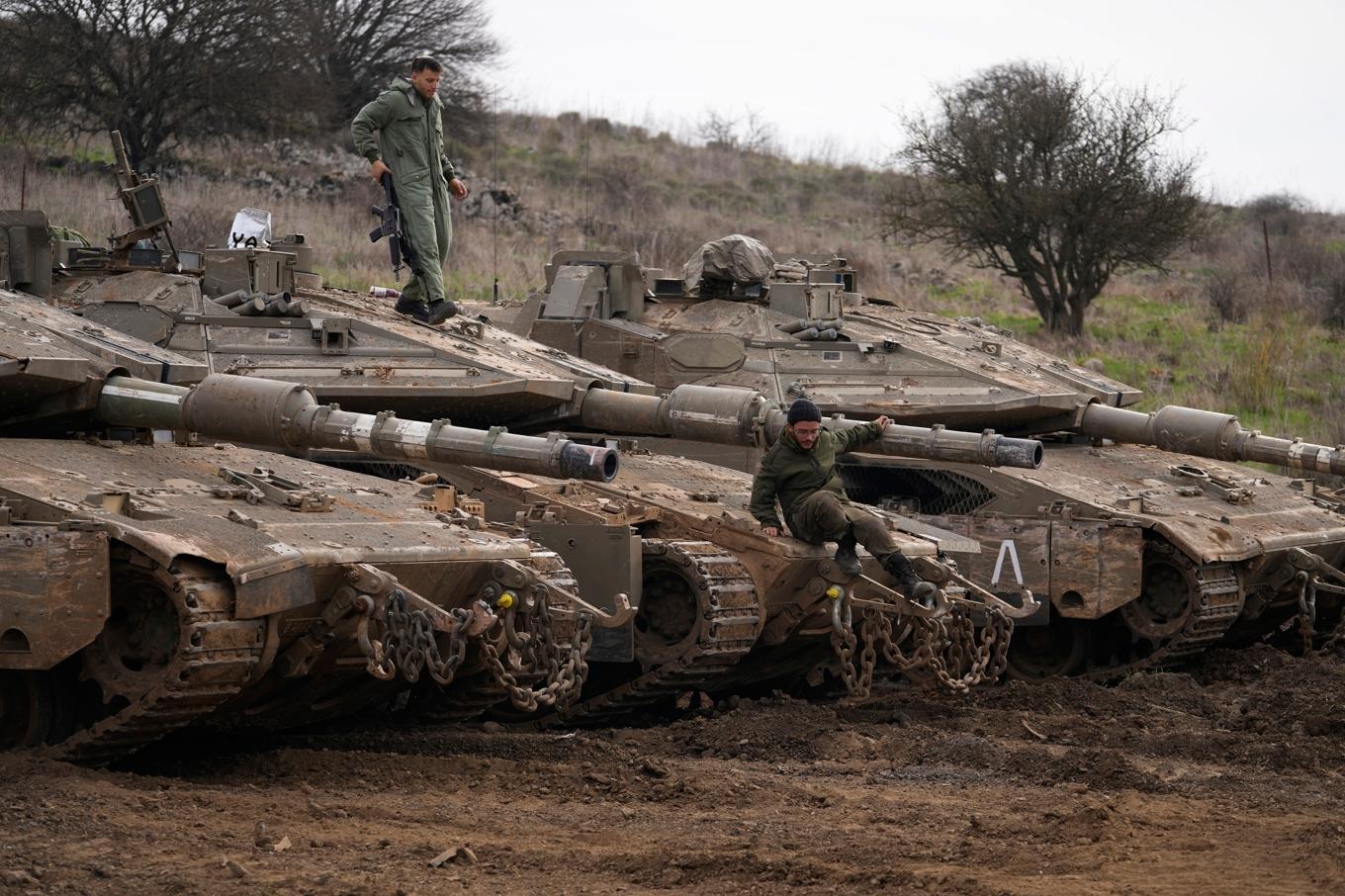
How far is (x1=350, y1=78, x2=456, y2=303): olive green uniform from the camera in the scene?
14344mm

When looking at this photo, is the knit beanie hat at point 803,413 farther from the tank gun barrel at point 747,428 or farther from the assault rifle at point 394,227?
the assault rifle at point 394,227

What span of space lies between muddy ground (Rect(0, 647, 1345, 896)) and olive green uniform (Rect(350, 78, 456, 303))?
3.94m

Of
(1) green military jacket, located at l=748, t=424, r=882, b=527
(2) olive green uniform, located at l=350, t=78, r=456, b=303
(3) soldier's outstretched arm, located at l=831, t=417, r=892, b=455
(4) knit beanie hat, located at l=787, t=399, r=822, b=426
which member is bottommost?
(1) green military jacket, located at l=748, t=424, r=882, b=527

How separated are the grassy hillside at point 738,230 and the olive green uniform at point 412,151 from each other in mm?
→ 11326

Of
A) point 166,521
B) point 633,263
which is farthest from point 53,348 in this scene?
point 633,263

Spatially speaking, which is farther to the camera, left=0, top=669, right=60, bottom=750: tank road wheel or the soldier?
the soldier

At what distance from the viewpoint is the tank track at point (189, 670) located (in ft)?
28.1

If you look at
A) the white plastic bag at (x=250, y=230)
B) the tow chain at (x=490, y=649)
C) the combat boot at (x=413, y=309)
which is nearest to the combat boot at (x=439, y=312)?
the combat boot at (x=413, y=309)

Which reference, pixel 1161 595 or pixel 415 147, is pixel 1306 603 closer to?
pixel 1161 595

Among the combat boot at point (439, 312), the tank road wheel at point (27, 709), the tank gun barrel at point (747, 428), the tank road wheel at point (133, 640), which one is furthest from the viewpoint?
the combat boot at point (439, 312)

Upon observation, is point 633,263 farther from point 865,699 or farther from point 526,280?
point 526,280

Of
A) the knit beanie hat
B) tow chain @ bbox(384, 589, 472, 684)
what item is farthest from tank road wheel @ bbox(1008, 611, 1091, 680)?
tow chain @ bbox(384, 589, 472, 684)

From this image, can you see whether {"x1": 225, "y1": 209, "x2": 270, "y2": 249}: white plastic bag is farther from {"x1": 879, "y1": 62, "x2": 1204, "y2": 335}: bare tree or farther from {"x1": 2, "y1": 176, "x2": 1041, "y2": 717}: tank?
{"x1": 879, "y1": 62, "x2": 1204, "y2": 335}: bare tree

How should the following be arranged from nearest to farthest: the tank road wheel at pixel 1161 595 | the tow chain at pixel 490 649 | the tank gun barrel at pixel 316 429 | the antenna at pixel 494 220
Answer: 1. the tow chain at pixel 490 649
2. the tank gun barrel at pixel 316 429
3. the tank road wheel at pixel 1161 595
4. the antenna at pixel 494 220
